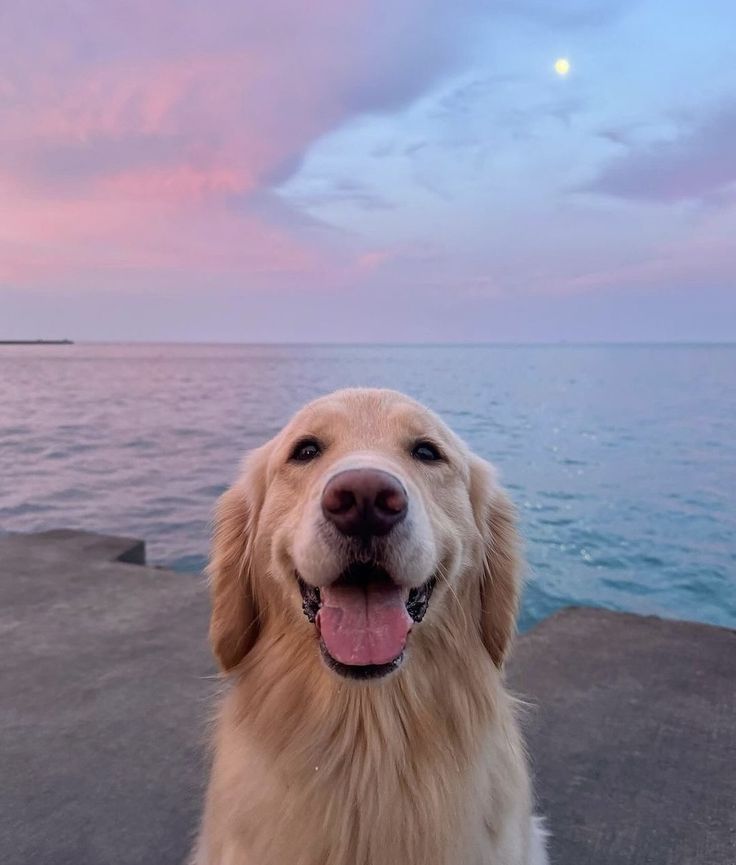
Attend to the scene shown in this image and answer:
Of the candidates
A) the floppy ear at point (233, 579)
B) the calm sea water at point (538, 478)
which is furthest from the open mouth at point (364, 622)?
the calm sea water at point (538, 478)

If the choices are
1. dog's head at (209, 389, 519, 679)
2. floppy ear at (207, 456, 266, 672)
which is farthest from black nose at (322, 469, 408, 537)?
floppy ear at (207, 456, 266, 672)

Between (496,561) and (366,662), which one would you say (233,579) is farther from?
(496,561)

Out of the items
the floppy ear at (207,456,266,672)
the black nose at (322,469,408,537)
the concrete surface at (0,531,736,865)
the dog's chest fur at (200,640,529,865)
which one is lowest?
the concrete surface at (0,531,736,865)

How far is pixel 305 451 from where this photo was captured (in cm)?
262

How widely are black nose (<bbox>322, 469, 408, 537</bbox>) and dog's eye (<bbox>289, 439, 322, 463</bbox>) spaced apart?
0.58 m

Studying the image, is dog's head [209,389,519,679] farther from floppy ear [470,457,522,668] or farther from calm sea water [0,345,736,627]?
calm sea water [0,345,736,627]

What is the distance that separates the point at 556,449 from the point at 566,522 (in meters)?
7.84

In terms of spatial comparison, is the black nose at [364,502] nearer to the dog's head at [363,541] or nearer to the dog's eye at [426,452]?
the dog's head at [363,541]

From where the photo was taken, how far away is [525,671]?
4.47 meters

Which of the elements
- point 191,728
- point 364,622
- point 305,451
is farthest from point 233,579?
point 191,728

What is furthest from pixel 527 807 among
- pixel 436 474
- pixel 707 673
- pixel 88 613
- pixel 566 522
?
pixel 566 522

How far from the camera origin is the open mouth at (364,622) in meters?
2.11

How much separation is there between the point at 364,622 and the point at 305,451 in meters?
0.71

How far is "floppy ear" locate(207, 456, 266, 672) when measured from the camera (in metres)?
2.62
